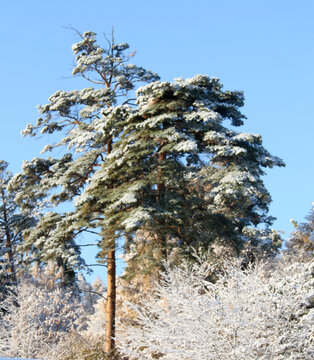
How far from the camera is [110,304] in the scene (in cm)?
1814

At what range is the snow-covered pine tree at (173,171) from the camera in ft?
54.2

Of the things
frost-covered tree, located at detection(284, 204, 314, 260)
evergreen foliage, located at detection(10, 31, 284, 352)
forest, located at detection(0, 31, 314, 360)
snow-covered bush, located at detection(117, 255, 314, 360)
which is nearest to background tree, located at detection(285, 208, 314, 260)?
frost-covered tree, located at detection(284, 204, 314, 260)

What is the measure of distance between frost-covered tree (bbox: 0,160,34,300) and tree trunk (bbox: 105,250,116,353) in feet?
43.2

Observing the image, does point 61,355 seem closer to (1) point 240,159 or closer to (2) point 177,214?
(2) point 177,214

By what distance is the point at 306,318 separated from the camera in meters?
7.46

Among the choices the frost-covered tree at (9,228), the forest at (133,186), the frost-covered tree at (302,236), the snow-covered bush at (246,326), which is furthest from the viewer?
the frost-covered tree at (9,228)

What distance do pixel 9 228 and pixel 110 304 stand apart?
1503 cm

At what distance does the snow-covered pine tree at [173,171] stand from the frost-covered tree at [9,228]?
43.7ft

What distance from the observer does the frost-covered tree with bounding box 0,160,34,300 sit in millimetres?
30359

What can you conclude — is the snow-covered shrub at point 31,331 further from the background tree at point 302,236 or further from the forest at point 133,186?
the background tree at point 302,236

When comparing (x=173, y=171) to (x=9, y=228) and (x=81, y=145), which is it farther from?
(x=9, y=228)

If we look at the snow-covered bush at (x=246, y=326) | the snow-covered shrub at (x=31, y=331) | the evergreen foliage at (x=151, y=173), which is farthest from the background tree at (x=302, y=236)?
the snow-covered bush at (x=246, y=326)

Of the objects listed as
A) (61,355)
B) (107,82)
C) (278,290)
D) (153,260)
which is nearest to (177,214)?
(153,260)

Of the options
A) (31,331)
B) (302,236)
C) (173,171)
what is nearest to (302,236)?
(302,236)
